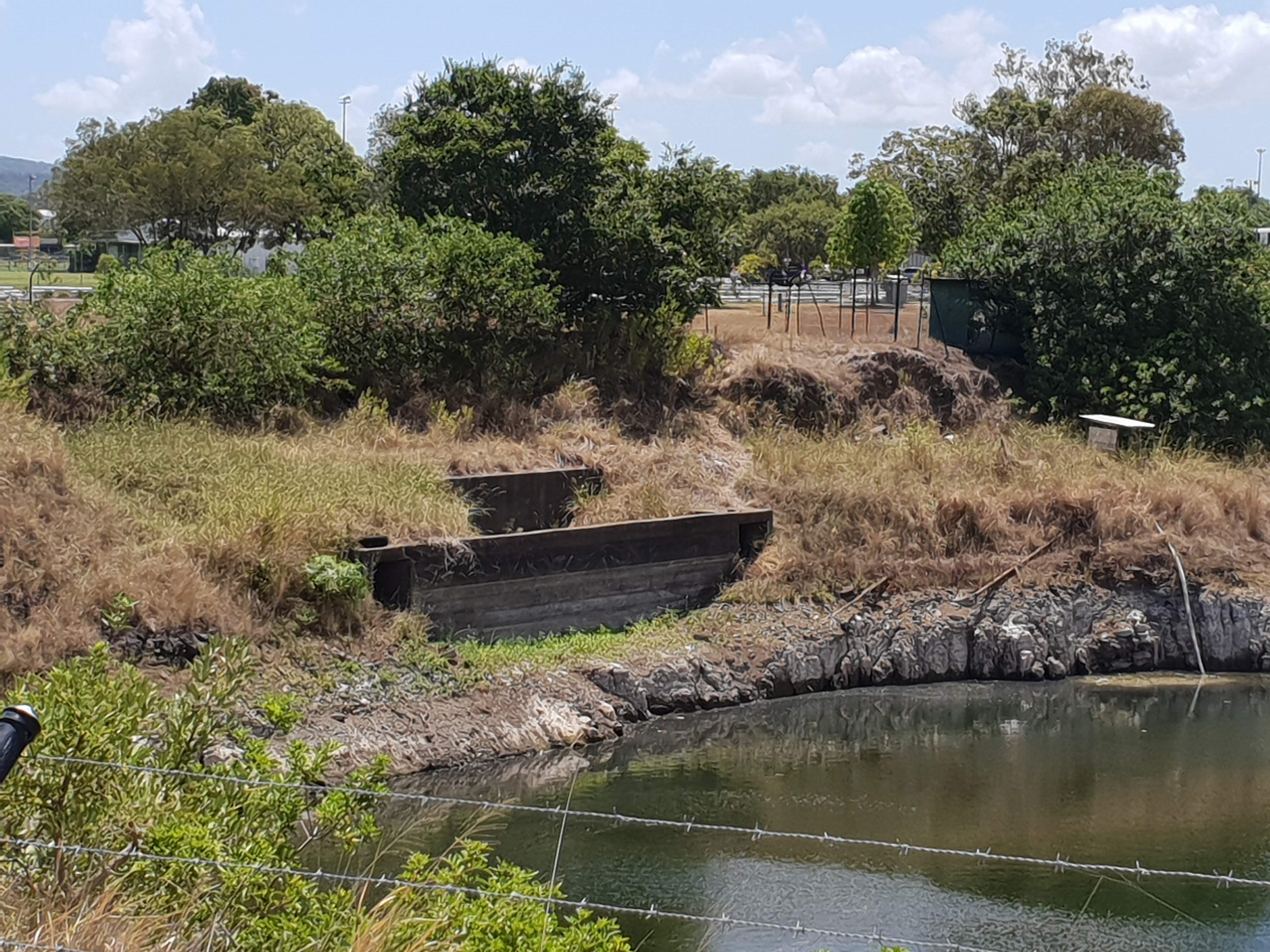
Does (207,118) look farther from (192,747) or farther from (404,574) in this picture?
(192,747)

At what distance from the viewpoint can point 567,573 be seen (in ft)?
56.9

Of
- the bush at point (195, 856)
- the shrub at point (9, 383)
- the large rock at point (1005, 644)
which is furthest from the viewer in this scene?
the large rock at point (1005, 644)

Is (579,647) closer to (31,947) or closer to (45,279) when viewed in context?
(31,947)

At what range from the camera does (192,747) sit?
7074 millimetres

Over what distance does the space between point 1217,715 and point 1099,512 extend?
348 cm

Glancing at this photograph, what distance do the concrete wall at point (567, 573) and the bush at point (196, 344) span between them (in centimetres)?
416

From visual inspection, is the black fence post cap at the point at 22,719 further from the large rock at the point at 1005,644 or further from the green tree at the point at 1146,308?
the green tree at the point at 1146,308

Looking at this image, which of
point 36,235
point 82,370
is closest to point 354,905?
point 82,370

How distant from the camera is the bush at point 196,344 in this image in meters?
18.3

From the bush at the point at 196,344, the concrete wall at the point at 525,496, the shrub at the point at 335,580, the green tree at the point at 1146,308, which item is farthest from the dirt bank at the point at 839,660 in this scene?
the bush at the point at 196,344

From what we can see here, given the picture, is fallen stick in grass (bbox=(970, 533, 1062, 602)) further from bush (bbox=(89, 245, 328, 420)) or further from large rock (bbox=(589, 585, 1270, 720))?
bush (bbox=(89, 245, 328, 420))

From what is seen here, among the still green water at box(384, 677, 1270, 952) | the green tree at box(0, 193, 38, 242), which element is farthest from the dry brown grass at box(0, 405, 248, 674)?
the green tree at box(0, 193, 38, 242)

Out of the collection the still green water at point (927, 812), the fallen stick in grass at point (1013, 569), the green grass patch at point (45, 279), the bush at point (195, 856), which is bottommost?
the still green water at point (927, 812)

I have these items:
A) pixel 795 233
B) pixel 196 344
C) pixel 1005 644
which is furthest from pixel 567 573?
pixel 795 233
